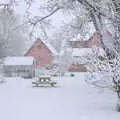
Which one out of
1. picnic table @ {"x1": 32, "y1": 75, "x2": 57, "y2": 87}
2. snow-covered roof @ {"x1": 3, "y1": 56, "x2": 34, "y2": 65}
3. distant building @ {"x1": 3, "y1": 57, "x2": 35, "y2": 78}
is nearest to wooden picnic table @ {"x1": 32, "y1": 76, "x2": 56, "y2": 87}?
picnic table @ {"x1": 32, "y1": 75, "x2": 57, "y2": 87}

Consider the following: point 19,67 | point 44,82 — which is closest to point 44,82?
point 44,82

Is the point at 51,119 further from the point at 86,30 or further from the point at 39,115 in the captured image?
the point at 86,30

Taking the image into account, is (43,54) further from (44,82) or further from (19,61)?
(44,82)

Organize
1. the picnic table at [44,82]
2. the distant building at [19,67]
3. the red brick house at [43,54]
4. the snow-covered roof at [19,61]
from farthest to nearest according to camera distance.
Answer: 1. the red brick house at [43,54]
2. the snow-covered roof at [19,61]
3. the distant building at [19,67]
4. the picnic table at [44,82]

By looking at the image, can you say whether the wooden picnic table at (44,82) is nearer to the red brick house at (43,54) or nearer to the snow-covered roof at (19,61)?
the snow-covered roof at (19,61)

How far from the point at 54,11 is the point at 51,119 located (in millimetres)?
4403

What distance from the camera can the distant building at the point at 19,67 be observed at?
42.6m

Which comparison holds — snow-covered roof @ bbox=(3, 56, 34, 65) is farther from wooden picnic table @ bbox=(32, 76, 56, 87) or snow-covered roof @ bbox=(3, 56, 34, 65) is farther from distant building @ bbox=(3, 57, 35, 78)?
wooden picnic table @ bbox=(32, 76, 56, 87)

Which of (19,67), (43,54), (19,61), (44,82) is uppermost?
(43,54)

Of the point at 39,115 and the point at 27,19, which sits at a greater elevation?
the point at 27,19

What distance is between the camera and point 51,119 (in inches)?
422

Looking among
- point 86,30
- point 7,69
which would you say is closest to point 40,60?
point 7,69

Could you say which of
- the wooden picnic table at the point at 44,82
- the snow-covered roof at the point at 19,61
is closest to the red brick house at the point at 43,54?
the snow-covered roof at the point at 19,61

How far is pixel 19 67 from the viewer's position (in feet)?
142
